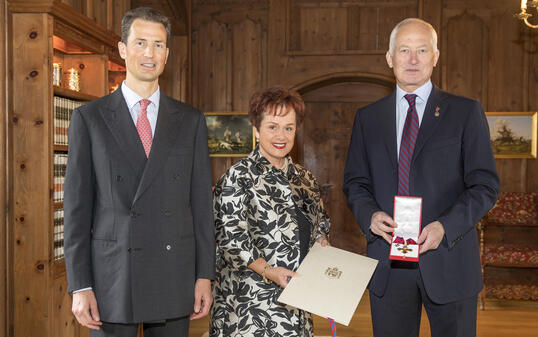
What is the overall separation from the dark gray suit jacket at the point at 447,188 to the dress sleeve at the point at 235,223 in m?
0.49

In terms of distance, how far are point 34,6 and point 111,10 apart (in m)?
1.19

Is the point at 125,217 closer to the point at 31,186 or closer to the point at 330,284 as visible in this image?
the point at 330,284

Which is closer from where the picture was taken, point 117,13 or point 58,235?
point 58,235

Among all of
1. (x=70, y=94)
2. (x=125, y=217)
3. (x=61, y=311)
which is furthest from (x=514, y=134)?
(x=125, y=217)

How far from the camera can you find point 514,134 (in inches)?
251

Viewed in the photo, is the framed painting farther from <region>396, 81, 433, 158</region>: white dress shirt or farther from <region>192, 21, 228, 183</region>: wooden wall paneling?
<region>396, 81, 433, 158</region>: white dress shirt

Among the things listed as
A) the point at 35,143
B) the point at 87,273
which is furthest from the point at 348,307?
the point at 35,143

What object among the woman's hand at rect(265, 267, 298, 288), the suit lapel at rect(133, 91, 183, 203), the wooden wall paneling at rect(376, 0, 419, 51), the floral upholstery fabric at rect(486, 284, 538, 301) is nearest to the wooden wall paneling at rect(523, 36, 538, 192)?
the floral upholstery fabric at rect(486, 284, 538, 301)

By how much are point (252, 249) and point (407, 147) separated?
0.79 metres

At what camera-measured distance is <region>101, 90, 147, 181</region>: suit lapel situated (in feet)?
5.48

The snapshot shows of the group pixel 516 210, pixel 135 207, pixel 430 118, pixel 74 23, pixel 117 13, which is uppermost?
pixel 117 13

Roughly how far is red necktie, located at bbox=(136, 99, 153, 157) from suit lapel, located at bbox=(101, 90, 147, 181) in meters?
0.03

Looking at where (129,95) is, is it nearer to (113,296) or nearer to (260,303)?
(113,296)

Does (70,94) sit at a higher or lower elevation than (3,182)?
higher
